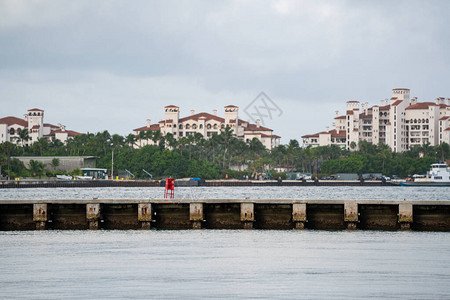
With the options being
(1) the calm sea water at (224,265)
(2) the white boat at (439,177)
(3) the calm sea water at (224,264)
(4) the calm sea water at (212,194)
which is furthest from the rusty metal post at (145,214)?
(2) the white boat at (439,177)

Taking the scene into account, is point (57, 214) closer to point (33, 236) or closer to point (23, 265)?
point (33, 236)

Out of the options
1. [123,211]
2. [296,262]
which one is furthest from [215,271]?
[123,211]

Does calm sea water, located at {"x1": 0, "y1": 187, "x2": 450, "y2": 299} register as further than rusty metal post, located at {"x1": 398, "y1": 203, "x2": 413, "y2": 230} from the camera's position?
No

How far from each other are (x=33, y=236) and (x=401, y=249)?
17.5 m

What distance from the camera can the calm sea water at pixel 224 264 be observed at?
25553mm

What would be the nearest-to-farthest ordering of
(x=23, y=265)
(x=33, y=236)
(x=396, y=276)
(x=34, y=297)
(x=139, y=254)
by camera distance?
(x=34, y=297), (x=396, y=276), (x=23, y=265), (x=139, y=254), (x=33, y=236)

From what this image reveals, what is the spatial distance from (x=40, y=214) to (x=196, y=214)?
7.82 metres

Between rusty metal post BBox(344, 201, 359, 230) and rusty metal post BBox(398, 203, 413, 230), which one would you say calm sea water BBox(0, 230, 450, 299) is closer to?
rusty metal post BBox(398, 203, 413, 230)

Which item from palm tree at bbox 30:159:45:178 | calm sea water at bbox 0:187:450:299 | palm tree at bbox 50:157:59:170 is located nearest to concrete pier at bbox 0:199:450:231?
calm sea water at bbox 0:187:450:299

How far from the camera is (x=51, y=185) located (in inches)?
6211

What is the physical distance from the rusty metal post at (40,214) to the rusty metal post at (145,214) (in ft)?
15.6

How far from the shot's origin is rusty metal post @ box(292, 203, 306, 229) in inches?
1553

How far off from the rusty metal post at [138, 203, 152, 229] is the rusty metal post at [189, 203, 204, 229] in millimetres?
2053

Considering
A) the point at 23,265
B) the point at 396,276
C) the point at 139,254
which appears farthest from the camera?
the point at 139,254
